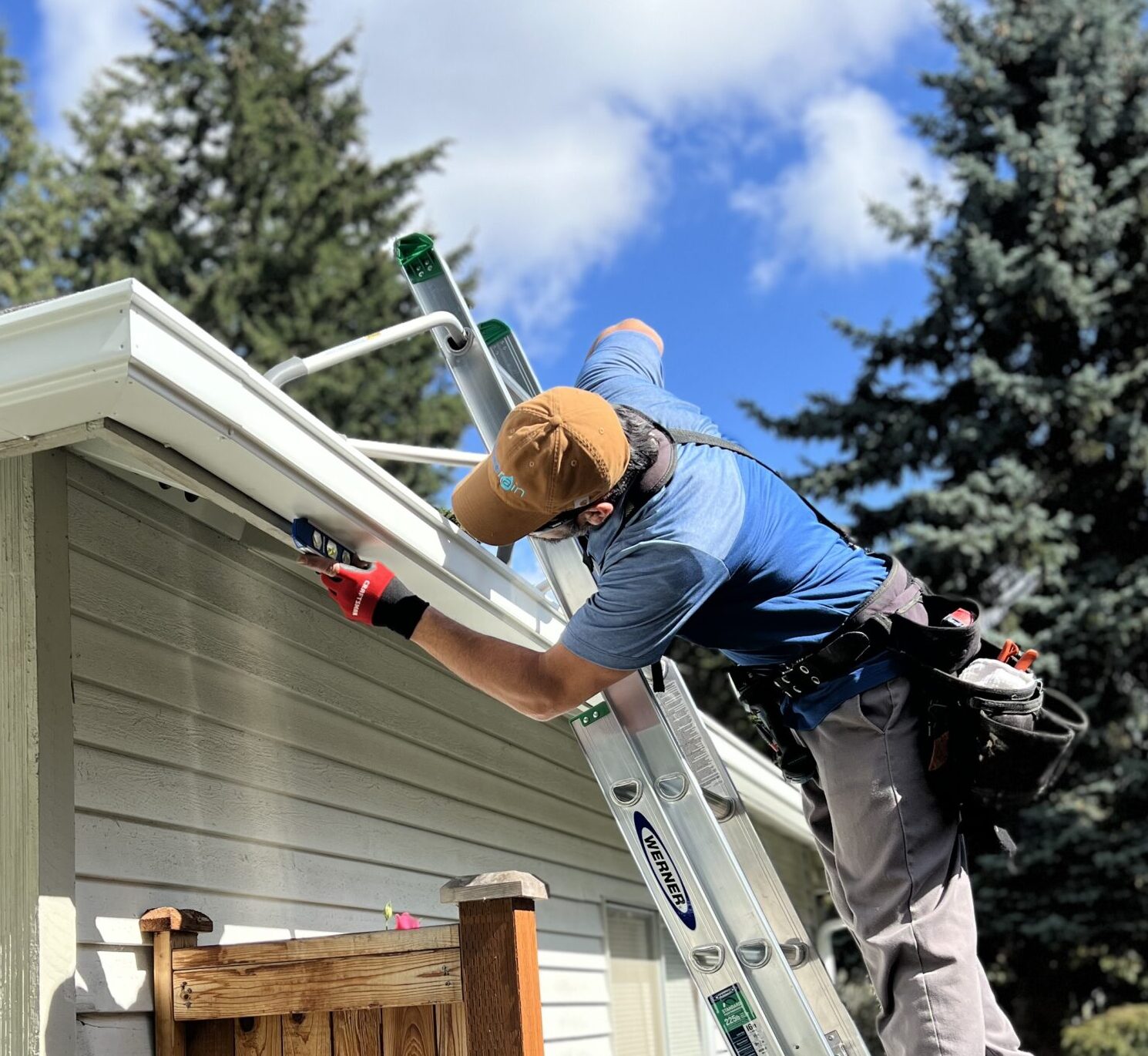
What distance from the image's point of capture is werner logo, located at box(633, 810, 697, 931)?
2.62 meters

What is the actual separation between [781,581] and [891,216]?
45.6ft

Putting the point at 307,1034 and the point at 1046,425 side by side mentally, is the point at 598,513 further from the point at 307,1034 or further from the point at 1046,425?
the point at 1046,425

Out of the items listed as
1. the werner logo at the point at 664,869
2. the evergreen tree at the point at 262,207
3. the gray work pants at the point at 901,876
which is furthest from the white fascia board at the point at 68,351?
the evergreen tree at the point at 262,207

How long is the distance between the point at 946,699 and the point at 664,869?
2.31ft

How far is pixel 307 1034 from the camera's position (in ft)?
8.07

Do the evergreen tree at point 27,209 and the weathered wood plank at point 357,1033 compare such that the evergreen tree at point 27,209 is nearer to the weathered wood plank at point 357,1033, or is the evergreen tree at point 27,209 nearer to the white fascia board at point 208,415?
the white fascia board at point 208,415

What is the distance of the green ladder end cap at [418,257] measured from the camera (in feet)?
10.1

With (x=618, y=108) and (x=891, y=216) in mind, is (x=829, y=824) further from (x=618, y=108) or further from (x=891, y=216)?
(x=618, y=108)

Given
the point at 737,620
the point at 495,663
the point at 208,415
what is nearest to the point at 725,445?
the point at 737,620

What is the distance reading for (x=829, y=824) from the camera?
9.52ft

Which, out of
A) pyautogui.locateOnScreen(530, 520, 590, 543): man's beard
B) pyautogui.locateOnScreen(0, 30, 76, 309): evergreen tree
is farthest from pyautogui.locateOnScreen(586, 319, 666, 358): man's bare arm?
pyautogui.locateOnScreen(0, 30, 76, 309): evergreen tree

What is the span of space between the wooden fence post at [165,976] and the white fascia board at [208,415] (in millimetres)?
856

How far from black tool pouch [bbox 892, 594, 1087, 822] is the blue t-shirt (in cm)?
9

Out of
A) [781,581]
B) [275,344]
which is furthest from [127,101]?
[781,581]
